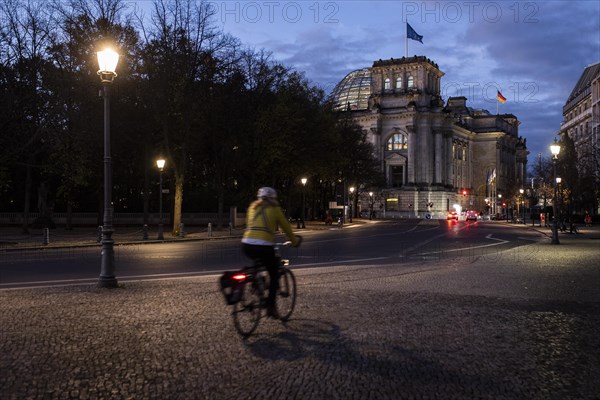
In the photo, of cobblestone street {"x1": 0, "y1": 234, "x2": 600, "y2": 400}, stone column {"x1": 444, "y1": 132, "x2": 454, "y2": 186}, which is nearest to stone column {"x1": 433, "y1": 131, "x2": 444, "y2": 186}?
stone column {"x1": 444, "y1": 132, "x2": 454, "y2": 186}

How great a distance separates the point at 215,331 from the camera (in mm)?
8336

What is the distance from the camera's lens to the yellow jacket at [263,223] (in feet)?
27.4

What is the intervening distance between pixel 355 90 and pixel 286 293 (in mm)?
151817

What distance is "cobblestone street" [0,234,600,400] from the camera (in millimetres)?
5875

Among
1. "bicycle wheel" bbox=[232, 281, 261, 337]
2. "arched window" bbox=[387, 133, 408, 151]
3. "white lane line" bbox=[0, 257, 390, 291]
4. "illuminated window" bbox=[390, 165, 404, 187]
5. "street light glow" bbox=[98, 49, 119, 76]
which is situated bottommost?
"white lane line" bbox=[0, 257, 390, 291]

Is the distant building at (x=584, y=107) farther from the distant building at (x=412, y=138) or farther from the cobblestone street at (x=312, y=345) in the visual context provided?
the cobblestone street at (x=312, y=345)

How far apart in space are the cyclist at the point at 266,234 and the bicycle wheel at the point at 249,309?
0.25 m

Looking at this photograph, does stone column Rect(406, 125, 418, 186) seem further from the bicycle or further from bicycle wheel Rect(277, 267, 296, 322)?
the bicycle

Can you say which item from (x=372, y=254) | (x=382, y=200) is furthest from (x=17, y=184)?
(x=382, y=200)

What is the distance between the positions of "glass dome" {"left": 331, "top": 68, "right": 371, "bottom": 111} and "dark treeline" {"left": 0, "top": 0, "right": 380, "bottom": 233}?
91046 millimetres

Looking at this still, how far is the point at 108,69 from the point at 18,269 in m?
7.16

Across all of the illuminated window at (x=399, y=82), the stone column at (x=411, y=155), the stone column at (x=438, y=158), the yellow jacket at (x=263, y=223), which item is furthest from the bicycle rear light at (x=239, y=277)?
the illuminated window at (x=399, y=82)

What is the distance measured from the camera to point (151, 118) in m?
41.4

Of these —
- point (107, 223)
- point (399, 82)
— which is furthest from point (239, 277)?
point (399, 82)
